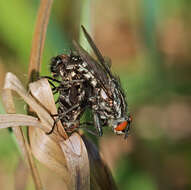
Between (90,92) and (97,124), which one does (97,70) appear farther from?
(97,124)

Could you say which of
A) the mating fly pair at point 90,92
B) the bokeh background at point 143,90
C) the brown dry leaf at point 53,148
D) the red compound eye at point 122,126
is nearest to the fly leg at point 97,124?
the mating fly pair at point 90,92

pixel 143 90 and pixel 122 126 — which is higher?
pixel 143 90

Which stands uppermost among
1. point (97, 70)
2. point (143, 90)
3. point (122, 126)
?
point (97, 70)

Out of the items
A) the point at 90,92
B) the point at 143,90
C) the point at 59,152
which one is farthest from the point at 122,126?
the point at 143,90

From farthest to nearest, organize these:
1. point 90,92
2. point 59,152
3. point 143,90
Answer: point 143,90 → point 90,92 → point 59,152

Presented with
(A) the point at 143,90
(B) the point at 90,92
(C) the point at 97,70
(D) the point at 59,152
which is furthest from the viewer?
(A) the point at 143,90

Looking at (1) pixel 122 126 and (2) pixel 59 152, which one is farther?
(1) pixel 122 126

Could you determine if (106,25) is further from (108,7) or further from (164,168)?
(164,168)

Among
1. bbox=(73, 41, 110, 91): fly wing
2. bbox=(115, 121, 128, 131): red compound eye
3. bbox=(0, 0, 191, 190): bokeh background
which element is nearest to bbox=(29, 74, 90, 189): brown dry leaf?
bbox=(73, 41, 110, 91): fly wing
